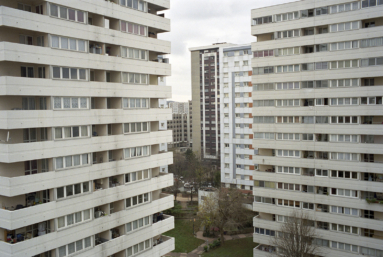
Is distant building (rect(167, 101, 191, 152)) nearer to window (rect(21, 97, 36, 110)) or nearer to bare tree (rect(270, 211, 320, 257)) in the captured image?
bare tree (rect(270, 211, 320, 257))

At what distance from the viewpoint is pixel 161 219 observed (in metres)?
35.5

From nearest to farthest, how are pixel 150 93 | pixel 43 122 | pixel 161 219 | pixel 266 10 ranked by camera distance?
pixel 43 122, pixel 150 93, pixel 161 219, pixel 266 10

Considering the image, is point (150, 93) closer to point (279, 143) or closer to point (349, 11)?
point (279, 143)

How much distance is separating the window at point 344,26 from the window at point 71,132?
31.0 meters

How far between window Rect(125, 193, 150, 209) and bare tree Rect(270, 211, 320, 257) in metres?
18.5

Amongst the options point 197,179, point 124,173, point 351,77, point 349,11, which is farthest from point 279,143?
point 197,179

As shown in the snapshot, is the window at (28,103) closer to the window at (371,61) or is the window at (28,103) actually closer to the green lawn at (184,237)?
the window at (371,61)

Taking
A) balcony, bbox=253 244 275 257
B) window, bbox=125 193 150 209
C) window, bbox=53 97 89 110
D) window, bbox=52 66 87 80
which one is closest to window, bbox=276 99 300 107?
balcony, bbox=253 244 275 257

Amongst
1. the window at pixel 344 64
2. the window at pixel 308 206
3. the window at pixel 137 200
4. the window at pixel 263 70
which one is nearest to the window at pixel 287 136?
the window at pixel 308 206

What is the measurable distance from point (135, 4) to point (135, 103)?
970 cm

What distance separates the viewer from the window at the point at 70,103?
25.0m

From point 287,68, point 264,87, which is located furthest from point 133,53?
point 287,68

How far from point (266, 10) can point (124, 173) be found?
2918 centimetres

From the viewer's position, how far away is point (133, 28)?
31.5 m
